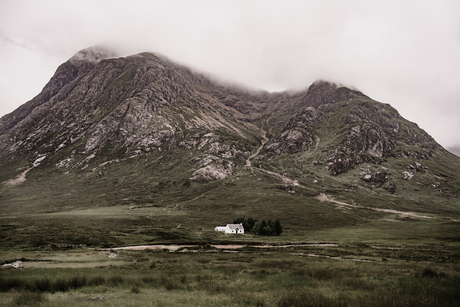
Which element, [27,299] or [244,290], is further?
[244,290]

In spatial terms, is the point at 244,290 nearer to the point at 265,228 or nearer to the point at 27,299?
the point at 27,299

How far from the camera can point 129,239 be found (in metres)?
81.2

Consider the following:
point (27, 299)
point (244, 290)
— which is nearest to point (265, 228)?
point (244, 290)

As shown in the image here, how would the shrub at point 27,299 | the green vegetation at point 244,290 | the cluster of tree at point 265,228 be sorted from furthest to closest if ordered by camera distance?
the cluster of tree at point 265,228
the shrub at point 27,299
the green vegetation at point 244,290

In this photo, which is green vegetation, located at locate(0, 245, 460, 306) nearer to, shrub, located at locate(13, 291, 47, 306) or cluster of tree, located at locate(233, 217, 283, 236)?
shrub, located at locate(13, 291, 47, 306)

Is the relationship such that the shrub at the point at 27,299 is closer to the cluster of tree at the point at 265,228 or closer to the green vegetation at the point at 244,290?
the green vegetation at the point at 244,290

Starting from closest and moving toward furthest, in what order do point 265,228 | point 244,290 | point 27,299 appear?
point 27,299
point 244,290
point 265,228

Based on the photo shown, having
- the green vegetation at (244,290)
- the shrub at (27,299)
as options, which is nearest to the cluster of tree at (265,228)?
the green vegetation at (244,290)

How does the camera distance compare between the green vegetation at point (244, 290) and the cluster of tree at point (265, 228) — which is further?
the cluster of tree at point (265, 228)

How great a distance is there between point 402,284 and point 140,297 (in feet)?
79.3

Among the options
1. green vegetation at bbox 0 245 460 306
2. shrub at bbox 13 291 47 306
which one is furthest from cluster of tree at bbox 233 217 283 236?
shrub at bbox 13 291 47 306

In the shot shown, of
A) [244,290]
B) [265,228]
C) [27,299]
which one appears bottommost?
[265,228]

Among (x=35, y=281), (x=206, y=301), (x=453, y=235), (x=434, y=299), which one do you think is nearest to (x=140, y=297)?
(x=206, y=301)

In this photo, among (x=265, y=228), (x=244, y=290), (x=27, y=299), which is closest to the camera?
(x=27, y=299)
